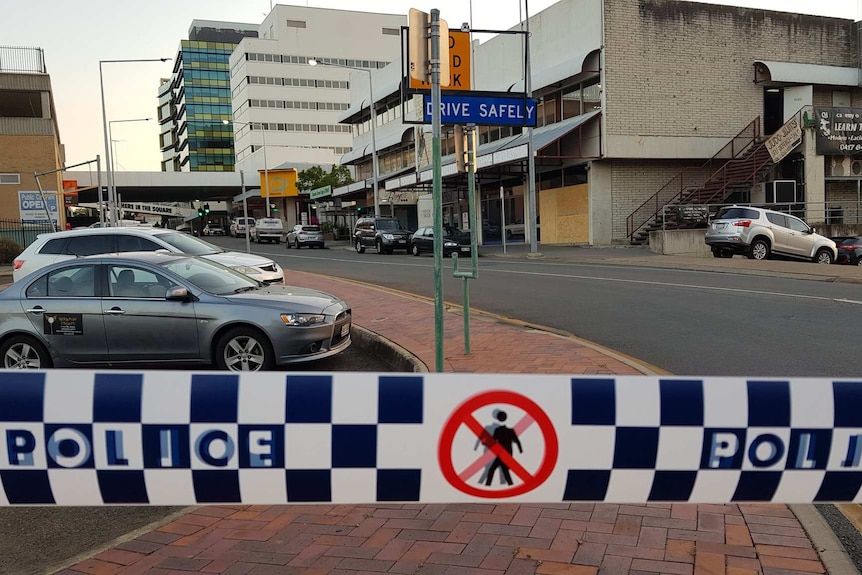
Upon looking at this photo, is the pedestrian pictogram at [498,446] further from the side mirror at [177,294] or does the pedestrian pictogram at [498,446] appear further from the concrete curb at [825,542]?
the side mirror at [177,294]

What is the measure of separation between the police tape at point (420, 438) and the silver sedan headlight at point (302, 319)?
454 cm

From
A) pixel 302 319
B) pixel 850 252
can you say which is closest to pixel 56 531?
pixel 302 319

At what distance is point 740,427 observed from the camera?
2430mm

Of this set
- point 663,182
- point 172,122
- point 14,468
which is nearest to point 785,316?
point 14,468

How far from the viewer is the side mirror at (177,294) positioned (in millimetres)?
6949

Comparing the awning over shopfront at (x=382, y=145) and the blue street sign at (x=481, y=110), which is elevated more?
the awning over shopfront at (x=382, y=145)

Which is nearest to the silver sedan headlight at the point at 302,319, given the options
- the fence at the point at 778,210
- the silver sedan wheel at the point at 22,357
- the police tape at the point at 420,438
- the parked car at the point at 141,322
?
the parked car at the point at 141,322

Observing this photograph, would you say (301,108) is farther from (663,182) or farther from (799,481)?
(799,481)

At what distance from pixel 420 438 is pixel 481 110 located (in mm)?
5158

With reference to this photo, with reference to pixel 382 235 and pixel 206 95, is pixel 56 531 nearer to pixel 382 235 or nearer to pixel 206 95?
pixel 382 235

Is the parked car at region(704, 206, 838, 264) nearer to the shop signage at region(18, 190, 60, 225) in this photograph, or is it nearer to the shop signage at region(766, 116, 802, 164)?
the shop signage at region(766, 116, 802, 164)

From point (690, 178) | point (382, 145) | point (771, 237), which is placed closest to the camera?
point (771, 237)

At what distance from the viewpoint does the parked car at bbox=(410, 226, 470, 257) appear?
28.1 meters

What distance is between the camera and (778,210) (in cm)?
2700
